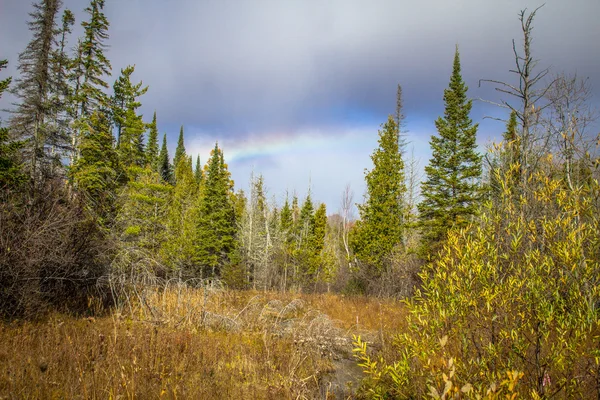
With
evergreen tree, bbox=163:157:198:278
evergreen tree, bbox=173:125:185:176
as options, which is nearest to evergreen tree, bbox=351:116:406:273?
evergreen tree, bbox=163:157:198:278

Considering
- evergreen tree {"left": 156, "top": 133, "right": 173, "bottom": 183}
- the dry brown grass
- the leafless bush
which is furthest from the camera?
evergreen tree {"left": 156, "top": 133, "right": 173, "bottom": 183}

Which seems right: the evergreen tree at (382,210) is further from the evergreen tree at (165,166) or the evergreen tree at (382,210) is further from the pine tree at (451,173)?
Result: the evergreen tree at (165,166)

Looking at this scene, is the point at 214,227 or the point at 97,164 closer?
the point at 97,164

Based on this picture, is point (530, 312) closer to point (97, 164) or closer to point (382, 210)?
point (382, 210)

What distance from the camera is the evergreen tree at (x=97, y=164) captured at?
1416 centimetres

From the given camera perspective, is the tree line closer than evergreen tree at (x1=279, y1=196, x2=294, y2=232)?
Yes

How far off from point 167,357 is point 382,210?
14.5 metres

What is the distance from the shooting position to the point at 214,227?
28.8m

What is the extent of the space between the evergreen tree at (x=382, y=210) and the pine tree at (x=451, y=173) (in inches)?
109

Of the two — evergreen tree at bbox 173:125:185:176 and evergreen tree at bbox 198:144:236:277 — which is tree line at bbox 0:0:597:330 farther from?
evergreen tree at bbox 173:125:185:176

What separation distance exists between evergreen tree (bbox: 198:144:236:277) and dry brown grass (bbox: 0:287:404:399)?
19.9 m

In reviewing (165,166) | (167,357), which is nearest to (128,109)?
(167,357)

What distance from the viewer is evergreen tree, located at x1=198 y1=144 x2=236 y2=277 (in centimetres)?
2788

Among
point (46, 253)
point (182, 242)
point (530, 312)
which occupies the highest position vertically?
point (530, 312)
